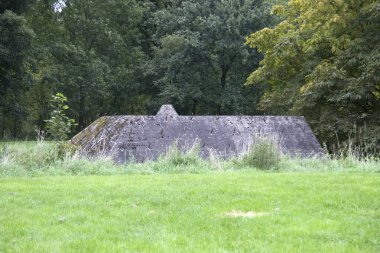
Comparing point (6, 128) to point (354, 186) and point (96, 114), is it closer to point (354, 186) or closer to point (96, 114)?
point (96, 114)

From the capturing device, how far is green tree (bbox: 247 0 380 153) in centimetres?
1762

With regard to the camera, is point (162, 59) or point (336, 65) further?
point (162, 59)

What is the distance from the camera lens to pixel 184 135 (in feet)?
42.0

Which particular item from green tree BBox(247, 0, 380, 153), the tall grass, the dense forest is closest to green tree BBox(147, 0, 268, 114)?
the dense forest

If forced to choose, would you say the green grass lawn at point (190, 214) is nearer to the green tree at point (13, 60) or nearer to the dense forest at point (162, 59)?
the dense forest at point (162, 59)

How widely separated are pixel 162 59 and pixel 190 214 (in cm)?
3109

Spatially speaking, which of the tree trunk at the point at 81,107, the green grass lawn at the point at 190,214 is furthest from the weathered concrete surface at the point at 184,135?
the tree trunk at the point at 81,107

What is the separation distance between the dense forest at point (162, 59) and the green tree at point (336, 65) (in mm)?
89

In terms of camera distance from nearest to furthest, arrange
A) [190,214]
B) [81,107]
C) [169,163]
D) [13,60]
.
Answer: [190,214] < [169,163] < [13,60] < [81,107]

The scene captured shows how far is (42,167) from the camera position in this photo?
1118 centimetres

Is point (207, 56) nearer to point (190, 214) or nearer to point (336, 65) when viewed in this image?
point (336, 65)

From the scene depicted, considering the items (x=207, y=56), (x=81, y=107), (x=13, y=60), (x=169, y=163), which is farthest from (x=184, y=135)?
(x=81, y=107)

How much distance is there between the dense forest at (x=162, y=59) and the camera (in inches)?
838

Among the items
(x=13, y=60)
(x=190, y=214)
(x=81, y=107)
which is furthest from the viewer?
(x=81, y=107)
